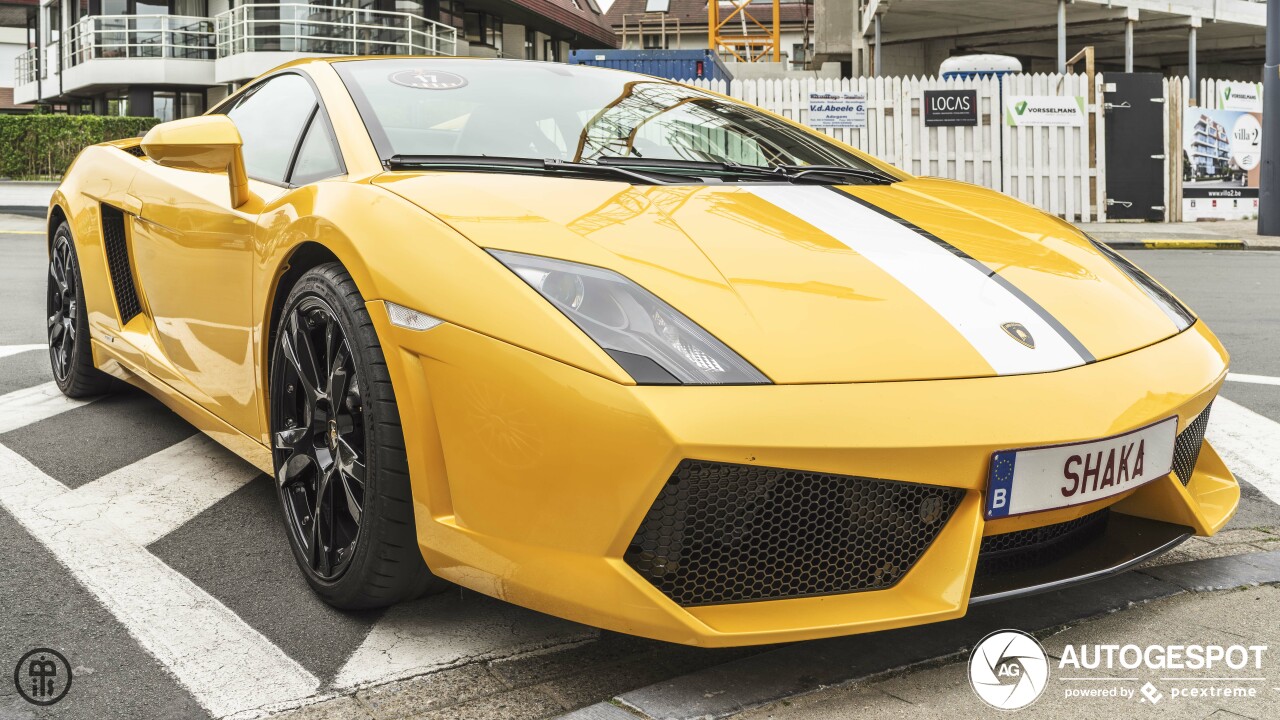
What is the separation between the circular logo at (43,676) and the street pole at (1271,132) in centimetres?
1345

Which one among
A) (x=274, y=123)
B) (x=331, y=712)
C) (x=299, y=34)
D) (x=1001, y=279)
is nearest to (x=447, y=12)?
(x=299, y=34)

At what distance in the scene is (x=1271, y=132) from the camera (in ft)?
42.0

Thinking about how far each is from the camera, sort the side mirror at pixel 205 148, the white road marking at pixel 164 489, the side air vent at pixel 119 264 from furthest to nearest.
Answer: the side air vent at pixel 119 264
the white road marking at pixel 164 489
the side mirror at pixel 205 148

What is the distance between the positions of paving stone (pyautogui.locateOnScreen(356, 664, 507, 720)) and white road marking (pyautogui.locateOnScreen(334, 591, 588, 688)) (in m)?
0.03

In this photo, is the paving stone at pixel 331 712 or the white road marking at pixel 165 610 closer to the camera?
the paving stone at pixel 331 712

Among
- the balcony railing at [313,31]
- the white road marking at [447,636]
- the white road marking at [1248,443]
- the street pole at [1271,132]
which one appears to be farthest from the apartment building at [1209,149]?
the balcony railing at [313,31]

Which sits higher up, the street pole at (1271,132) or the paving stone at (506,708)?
the street pole at (1271,132)

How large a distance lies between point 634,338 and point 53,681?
3.83ft

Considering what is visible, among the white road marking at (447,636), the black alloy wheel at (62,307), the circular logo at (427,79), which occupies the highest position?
the circular logo at (427,79)

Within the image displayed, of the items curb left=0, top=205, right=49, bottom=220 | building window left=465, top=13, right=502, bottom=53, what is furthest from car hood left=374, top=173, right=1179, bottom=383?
building window left=465, top=13, right=502, bottom=53

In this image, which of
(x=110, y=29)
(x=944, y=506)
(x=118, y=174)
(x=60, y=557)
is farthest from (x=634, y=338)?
(x=110, y=29)

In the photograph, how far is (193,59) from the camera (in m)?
29.5

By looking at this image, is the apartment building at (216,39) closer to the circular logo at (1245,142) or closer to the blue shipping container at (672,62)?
the blue shipping container at (672,62)

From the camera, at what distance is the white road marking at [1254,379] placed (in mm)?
4568
